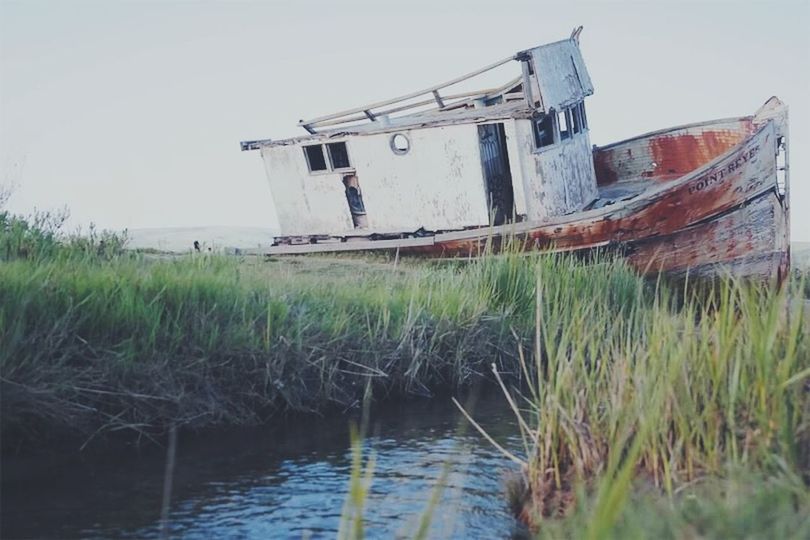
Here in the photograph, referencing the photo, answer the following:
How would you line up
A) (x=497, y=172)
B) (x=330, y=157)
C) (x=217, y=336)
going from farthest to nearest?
(x=330, y=157) < (x=497, y=172) < (x=217, y=336)

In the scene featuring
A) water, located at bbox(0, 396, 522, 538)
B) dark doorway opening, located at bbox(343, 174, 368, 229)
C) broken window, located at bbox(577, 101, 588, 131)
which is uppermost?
broken window, located at bbox(577, 101, 588, 131)

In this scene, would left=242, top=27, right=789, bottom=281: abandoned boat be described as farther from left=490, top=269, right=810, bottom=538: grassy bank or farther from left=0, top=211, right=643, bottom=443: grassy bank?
left=490, top=269, right=810, bottom=538: grassy bank

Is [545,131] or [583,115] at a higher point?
[583,115]

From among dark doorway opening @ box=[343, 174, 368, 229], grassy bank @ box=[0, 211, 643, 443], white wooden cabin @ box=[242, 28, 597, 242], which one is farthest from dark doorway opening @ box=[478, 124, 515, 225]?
grassy bank @ box=[0, 211, 643, 443]

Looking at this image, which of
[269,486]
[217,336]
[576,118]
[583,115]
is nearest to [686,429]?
[269,486]

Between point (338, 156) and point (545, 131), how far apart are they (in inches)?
144

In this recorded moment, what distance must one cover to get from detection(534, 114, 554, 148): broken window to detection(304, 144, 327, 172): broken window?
3875 mm

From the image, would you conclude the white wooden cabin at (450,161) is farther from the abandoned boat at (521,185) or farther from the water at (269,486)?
the water at (269,486)

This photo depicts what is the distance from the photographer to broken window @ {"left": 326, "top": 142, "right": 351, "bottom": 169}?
16.3 metres

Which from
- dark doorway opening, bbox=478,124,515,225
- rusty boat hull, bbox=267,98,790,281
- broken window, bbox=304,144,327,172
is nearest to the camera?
rusty boat hull, bbox=267,98,790,281

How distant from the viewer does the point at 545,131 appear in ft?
48.8

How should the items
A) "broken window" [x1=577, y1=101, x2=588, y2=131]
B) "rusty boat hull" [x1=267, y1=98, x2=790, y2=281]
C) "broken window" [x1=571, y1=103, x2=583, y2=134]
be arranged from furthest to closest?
"broken window" [x1=577, y1=101, x2=588, y2=131], "broken window" [x1=571, y1=103, x2=583, y2=134], "rusty boat hull" [x1=267, y1=98, x2=790, y2=281]

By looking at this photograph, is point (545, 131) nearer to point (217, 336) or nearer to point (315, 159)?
point (315, 159)

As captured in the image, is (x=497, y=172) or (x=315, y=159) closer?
(x=497, y=172)
